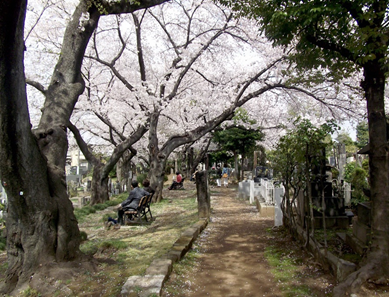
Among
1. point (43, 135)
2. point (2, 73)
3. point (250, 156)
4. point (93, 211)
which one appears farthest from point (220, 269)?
point (250, 156)

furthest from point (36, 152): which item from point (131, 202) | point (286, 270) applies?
point (131, 202)

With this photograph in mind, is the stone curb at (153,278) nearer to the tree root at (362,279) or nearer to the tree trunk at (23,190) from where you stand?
the tree trunk at (23,190)

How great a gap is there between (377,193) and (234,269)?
2563 millimetres

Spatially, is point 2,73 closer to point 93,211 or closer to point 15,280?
point 15,280

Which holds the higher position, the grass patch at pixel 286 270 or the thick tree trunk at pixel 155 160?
the thick tree trunk at pixel 155 160

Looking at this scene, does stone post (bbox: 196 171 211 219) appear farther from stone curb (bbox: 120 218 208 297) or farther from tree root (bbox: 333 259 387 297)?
tree root (bbox: 333 259 387 297)

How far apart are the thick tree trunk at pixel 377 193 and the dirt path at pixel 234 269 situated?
1.87ft

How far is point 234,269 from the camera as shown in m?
5.45

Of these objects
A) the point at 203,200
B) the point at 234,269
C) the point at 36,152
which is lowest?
the point at 234,269

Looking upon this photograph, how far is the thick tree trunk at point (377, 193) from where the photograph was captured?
3.71m

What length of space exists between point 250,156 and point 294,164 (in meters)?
24.9

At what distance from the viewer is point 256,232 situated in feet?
27.5

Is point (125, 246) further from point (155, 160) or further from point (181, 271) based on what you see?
point (155, 160)

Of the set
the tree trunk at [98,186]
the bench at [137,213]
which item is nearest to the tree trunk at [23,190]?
the bench at [137,213]
